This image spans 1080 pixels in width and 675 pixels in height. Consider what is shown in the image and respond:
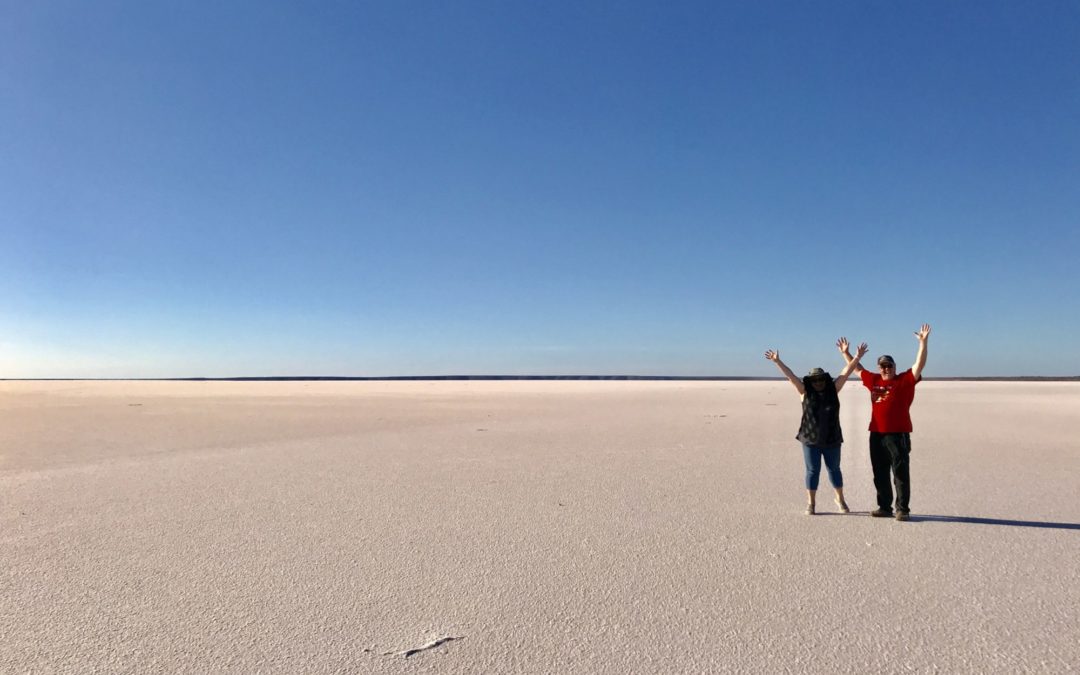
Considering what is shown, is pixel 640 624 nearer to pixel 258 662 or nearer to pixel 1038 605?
pixel 258 662

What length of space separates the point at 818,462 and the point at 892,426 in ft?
2.92

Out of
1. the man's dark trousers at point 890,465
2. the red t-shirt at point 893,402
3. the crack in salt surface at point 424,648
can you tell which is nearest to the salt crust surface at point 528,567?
the crack in salt surface at point 424,648

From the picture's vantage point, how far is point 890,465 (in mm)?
7449

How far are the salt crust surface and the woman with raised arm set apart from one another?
477 millimetres

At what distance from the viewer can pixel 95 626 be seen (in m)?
4.41

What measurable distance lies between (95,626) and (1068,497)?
35.5ft

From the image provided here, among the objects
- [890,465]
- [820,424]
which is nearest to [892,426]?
[890,465]

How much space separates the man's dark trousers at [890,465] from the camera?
7184 millimetres

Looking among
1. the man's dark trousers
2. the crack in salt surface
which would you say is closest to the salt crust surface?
the crack in salt surface

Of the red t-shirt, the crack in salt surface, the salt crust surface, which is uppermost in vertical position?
the red t-shirt

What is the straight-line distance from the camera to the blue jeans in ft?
24.6

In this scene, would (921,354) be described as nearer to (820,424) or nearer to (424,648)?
(820,424)

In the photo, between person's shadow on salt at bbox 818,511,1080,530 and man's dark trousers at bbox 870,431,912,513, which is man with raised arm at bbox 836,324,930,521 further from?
person's shadow on salt at bbox 818,511,1080,530

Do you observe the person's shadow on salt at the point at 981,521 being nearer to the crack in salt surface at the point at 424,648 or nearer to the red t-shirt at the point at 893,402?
the red t-shirt at the point at 893,402
